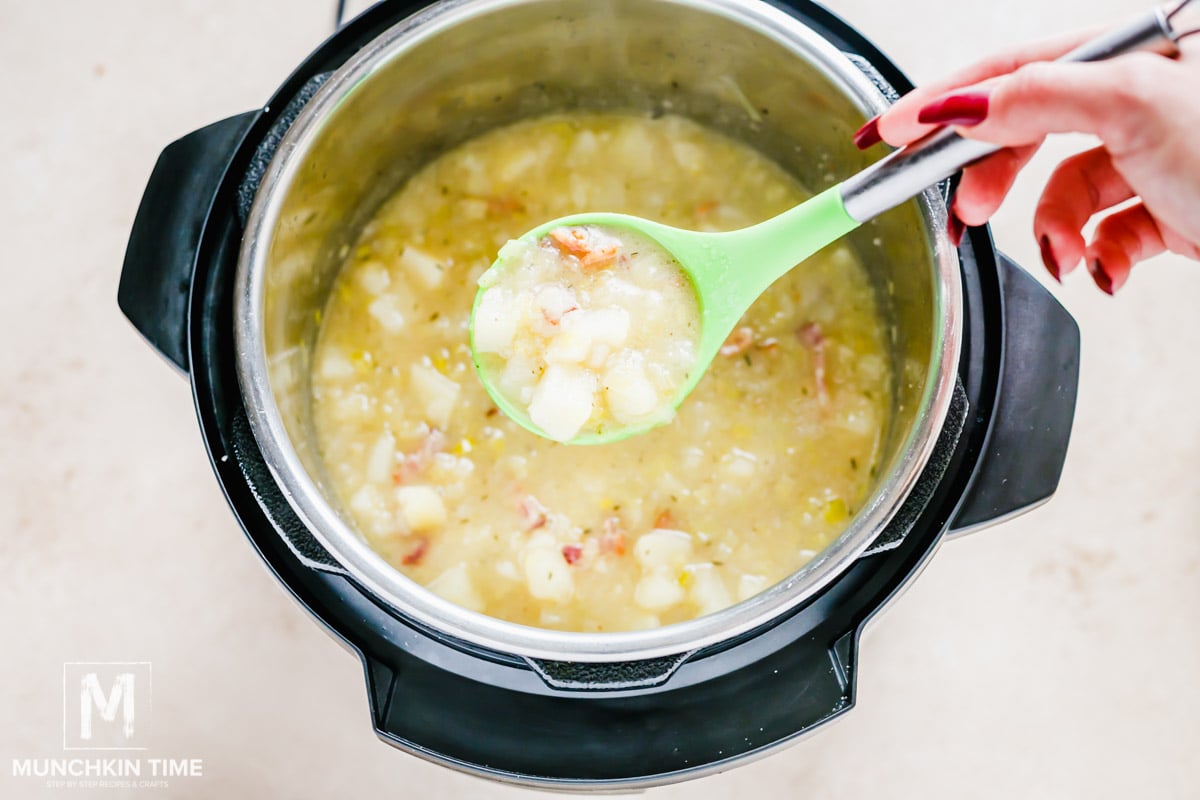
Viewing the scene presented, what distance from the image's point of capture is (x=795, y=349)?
1374mm

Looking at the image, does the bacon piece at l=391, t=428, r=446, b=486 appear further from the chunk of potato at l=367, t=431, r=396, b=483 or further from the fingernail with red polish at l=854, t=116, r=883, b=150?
the fingernail with red polish at l=854, t=116, r=883, b=150

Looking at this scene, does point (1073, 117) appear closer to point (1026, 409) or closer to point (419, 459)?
point (1026, 409)

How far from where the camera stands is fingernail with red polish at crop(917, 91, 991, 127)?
895 mm

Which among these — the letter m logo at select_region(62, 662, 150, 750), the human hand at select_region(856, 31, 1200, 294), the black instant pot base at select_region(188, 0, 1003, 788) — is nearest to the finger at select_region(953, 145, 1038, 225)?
the human hand at select_region(856, 31, 1200, 294)

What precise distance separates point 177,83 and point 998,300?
48.9 inches

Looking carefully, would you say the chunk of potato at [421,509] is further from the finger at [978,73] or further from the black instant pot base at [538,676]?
the finger at [978,73]

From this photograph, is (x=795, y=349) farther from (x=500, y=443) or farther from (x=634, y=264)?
(x=500, y=443)

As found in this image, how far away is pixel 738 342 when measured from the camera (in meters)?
1.37

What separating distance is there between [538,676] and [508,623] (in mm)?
116

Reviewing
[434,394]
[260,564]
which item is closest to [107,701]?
[260,564]

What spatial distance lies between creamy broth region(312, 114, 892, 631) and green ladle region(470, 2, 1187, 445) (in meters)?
0.14

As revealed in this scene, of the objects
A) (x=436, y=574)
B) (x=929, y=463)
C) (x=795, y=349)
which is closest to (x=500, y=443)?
(x=436, y=574)

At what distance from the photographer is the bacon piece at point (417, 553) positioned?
1299 mm

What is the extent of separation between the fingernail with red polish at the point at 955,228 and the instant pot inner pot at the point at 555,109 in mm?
24
